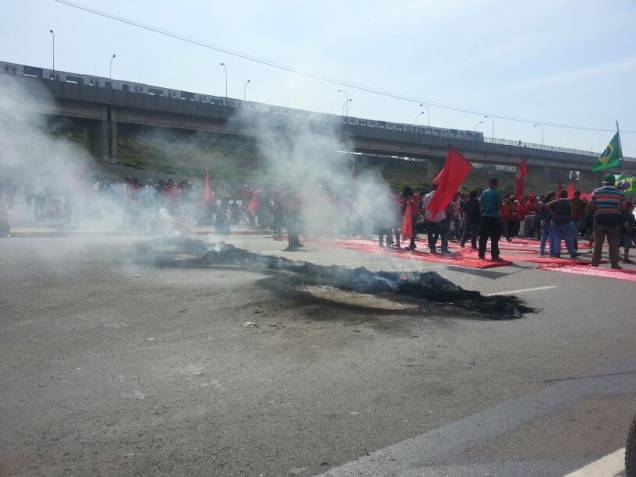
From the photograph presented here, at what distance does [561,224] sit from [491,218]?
83.4 inches

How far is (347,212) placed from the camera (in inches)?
769

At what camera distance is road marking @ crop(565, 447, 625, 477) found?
295cm

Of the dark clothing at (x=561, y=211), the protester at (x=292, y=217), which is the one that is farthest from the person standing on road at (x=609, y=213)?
the protester at (x=292, y=217)

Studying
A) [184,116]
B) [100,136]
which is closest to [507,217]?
[184,116]

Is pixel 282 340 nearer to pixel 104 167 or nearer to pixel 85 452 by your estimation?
pixel 85 452

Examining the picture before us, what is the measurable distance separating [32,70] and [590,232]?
33961 mm

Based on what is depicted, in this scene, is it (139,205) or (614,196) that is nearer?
(614,196)

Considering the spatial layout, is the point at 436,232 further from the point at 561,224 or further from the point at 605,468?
the point at 605,468

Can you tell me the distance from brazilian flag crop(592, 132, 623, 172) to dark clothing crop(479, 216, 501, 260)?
13695 mm

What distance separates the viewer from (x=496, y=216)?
12.5 metres

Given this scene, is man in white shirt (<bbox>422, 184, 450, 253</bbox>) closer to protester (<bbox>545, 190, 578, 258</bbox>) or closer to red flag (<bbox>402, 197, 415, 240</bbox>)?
red flag (<bbox>402, 197, 415, 240</bbox>)

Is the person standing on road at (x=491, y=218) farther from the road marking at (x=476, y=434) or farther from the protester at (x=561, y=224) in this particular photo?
the road marking at (x=476, y=434)

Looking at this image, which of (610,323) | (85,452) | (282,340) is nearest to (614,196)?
(610,323)

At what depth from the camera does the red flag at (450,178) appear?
1161cm
